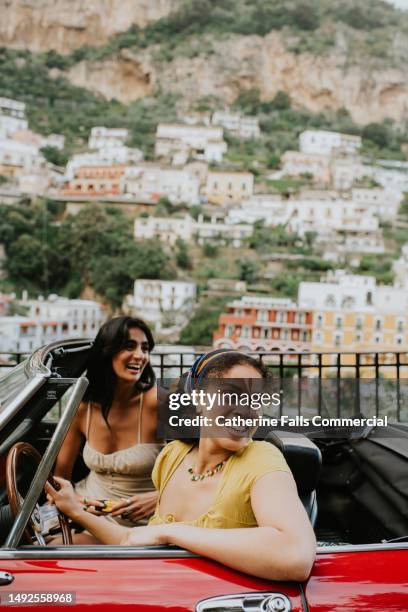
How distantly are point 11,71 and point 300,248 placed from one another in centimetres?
5174

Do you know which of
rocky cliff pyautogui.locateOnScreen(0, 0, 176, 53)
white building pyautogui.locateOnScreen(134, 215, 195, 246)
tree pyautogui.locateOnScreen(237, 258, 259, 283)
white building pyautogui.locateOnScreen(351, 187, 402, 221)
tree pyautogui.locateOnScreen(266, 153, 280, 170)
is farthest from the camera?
rocky cliff pyautogui.locateOnScreen(0, 0, 176, 53)

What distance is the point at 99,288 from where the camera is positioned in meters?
69.4

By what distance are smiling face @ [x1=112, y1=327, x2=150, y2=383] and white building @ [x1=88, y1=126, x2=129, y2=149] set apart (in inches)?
3512

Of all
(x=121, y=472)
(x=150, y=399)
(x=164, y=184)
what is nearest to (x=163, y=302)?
(x=164, y=184)

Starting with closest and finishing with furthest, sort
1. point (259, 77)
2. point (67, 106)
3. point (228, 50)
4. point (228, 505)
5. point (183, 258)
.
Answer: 1. point (228, 505)
2. point (183, 258)
3. point (67, 106)
4. point (259, 77)
5. point (228, 50)

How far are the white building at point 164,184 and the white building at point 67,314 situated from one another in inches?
911

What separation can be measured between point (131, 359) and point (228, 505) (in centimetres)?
93

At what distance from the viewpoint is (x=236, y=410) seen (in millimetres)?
1552

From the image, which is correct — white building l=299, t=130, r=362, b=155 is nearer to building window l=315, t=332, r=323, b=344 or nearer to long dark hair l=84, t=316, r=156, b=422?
building window l=315, t=332, r=323, b=344

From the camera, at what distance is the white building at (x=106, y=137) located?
8946cm

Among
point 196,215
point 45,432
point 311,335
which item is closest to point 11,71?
point 196,215

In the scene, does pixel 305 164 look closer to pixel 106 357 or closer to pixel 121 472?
pixel 106 357

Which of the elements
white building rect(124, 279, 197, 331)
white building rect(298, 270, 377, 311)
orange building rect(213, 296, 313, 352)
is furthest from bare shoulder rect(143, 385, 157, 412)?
white building rect(124, 279, 197, 331)

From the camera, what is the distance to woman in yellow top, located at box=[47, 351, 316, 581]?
1.34m
